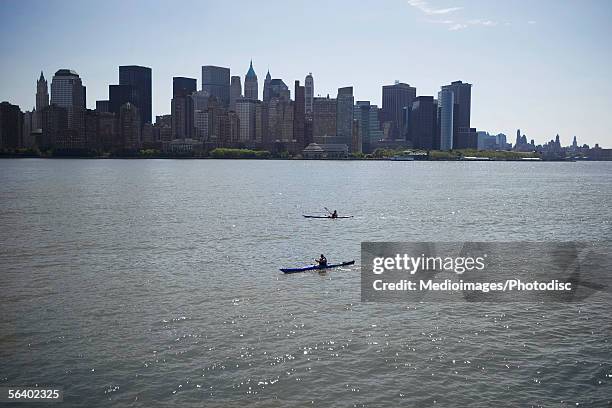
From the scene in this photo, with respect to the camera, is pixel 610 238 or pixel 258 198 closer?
pixel 610 238

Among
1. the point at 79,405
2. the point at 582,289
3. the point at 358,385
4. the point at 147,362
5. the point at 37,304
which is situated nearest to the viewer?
the point at 79,405

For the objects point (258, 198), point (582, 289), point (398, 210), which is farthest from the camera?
point (258, 198)

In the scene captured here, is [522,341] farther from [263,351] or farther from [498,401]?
[263,351]

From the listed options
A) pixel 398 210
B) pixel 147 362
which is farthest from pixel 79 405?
pixel 398 210

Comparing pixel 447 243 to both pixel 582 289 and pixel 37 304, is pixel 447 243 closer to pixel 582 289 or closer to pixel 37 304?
pixel 582 289

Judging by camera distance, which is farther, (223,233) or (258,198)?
(258,198)

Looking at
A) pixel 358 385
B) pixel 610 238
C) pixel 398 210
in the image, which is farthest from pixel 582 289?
pixel 398 210

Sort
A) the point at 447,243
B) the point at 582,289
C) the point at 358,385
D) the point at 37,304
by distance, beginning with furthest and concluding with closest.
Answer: the point at 447,243 → the point at 582,289 → the point at 37,304 → the point at 358,385

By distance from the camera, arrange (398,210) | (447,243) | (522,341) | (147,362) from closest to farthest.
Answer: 1. (147,362)
2. (522,341)
3. (447,243)
4. (398,210)

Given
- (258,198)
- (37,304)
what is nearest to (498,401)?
(37,304)
